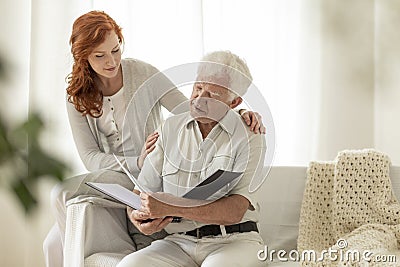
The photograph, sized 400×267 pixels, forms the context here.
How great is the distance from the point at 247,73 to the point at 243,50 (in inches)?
49.7

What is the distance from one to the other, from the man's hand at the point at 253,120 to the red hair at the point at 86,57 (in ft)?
1.74

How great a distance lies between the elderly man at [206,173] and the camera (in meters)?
1.80

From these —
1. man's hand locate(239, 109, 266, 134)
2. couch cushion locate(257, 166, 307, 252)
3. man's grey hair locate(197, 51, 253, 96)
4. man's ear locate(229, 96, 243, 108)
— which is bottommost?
couch cushion locate(257, 166, 307, 252)

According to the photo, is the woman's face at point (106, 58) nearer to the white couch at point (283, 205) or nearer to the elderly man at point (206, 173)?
the elderly man at point (206, 173)

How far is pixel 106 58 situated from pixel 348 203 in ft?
3.05

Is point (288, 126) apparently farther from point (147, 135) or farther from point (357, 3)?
point (357, 3)

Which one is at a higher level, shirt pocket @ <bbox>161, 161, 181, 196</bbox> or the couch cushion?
shirt pocket @ <bbox>161, 161, 181, 196</bbox>

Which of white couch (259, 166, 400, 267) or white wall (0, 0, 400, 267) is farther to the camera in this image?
white wall (0, 0, 400, 267)

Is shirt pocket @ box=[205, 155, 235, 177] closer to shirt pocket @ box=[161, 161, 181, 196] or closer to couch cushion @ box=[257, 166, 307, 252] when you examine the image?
shirt pocket @ box=[161, 161, 181, 196]

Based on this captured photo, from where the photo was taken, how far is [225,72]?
1.83 meters

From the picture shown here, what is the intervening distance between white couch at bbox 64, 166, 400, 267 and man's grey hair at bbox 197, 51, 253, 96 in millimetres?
528

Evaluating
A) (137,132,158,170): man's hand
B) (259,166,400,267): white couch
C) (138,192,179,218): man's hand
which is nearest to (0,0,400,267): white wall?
(259,166,400,267): white couch

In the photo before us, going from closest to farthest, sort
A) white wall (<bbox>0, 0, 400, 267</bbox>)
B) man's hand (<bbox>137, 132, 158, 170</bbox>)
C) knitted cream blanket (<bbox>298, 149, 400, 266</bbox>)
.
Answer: man's hand (<bbox>137, 132, 158, 170</bbox>) < knitted cream blanket (<bbox>298, 149, 400, 266</bbox>) < white wall (<bbox>0, 0, 400, 267</bbox>)

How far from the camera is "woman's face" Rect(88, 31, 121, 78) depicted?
2078mm
